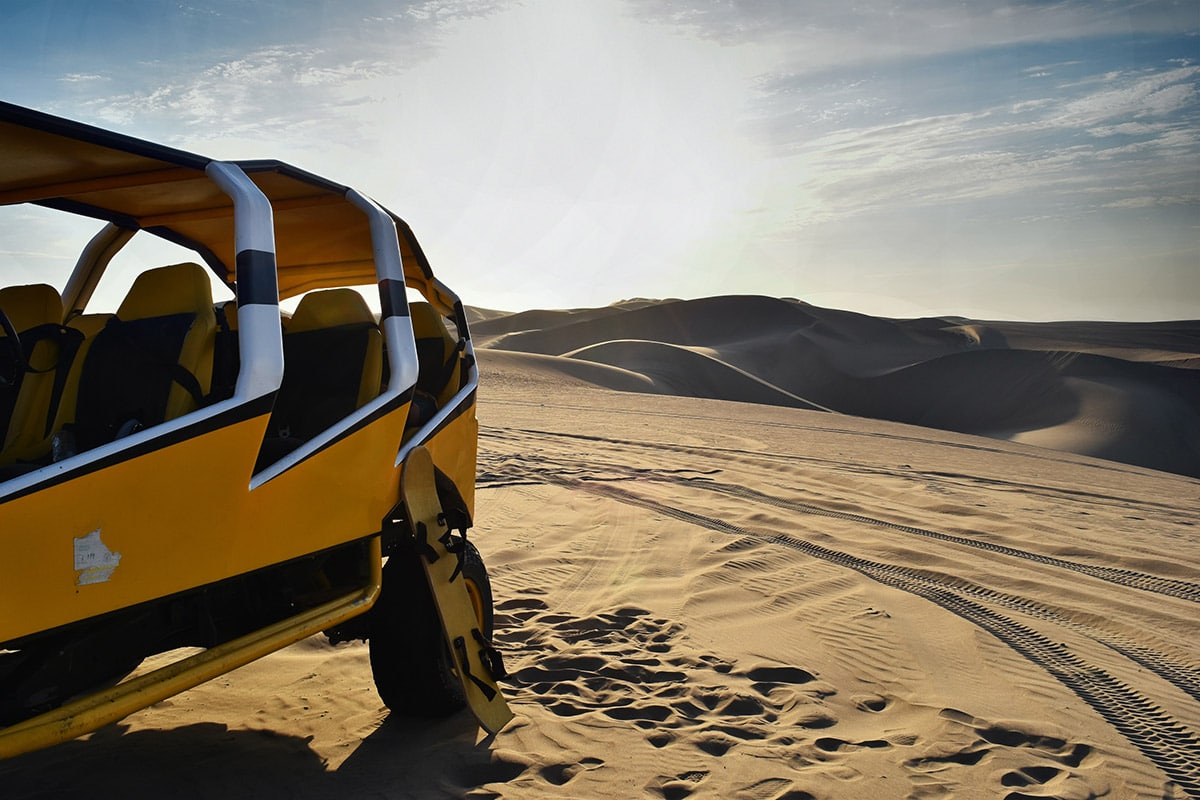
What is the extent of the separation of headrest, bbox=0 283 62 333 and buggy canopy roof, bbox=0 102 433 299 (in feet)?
1.32

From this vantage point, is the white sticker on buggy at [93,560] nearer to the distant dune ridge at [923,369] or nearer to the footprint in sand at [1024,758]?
the footprint in sand at [1024,758]

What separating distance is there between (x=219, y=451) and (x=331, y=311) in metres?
1.54

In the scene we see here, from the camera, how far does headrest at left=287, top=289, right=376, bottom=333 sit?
4320mm

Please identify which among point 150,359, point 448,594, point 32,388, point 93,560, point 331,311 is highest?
point 331,311

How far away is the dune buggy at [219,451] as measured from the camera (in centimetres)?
265

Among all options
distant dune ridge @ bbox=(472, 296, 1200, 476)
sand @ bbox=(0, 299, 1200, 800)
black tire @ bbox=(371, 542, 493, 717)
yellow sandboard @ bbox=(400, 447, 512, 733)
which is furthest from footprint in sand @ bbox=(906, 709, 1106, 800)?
distant dune ridge @ bbox=(472, 296, 1200, 476)

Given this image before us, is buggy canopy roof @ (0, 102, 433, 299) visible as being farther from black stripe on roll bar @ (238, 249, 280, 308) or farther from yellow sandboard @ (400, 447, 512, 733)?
yellow sandboard @ (400, 447, 512, 733)

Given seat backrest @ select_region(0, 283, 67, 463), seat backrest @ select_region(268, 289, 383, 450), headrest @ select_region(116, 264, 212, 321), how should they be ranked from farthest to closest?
seat backrest @ select_region(268, 289, 383, 450) → seat backrest @ select_region(0, 283, 67, 463) → headrest @ select_region(116, 264, 212, 321)

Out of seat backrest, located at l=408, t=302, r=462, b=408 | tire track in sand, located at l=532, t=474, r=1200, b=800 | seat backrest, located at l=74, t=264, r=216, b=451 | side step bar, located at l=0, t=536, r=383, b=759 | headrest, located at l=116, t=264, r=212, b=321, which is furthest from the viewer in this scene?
seat backrest, located at l=408, t=302, r=462, b=408

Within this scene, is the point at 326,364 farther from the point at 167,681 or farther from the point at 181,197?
the point at 167,681

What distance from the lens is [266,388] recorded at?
120 inches

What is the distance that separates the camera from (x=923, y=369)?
4528 centimetres

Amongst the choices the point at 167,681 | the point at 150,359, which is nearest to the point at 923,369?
the point at 150,359

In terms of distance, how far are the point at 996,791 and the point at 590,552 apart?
13.7ft
